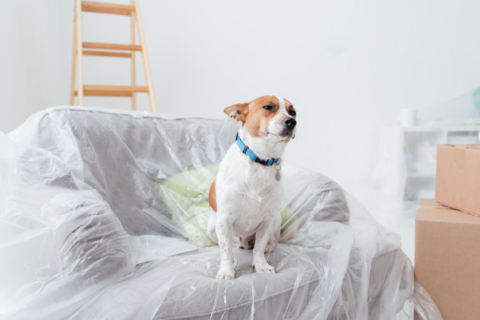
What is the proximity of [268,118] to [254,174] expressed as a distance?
0.16m

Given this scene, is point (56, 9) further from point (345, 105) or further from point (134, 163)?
point (345, 105)

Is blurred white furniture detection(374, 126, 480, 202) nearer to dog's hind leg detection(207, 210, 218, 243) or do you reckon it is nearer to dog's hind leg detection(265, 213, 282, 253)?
dog's hind leg detection(265, 213, 282, 253)

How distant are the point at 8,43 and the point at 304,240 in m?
1.65

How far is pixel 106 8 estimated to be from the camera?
228cm

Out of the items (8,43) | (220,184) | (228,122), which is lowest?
(220,184)

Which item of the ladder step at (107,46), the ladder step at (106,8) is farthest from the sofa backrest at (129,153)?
the ladder step at (106,8)

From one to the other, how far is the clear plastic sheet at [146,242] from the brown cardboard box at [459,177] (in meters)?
0.27

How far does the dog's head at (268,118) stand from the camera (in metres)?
0.95

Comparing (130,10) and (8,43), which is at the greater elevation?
(130,10)

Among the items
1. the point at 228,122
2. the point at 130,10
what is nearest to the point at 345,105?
the point at 228,122

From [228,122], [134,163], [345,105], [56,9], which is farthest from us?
[345,105]

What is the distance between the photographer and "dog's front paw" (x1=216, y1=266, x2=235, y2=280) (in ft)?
3.01

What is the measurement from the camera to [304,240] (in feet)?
3.89

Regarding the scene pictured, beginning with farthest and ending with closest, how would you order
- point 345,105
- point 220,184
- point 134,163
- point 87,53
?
point 345,105, point 87,53, point 134,163, point 220,184
